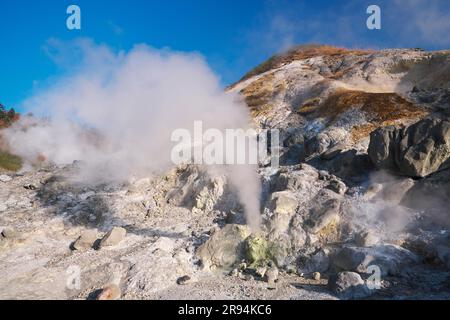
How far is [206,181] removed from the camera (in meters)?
15.2

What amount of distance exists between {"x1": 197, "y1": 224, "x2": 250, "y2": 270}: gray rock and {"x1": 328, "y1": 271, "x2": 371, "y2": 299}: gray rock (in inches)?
114

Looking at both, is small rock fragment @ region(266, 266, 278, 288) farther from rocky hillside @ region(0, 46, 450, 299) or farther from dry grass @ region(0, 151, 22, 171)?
dry grass @ region(0, 151, 22, 171)

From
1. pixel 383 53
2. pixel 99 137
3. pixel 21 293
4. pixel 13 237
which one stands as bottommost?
pixel 21 293

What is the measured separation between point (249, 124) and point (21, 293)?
14.5m

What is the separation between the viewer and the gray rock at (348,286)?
8.44m

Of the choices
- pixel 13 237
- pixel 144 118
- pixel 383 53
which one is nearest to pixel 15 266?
pixel 13 237

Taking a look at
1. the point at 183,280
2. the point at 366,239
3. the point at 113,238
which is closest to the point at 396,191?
the point at 366,239

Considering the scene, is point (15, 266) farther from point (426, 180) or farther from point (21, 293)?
point (426, 180)

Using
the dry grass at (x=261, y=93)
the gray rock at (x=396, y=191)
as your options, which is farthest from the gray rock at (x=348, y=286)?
the dry grass at (x=261, y=93)

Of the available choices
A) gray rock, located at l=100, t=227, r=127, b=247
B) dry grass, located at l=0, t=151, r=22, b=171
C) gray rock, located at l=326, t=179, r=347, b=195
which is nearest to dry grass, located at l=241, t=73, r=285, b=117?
gray rock, located at l=326, t=179, r=347, b=195

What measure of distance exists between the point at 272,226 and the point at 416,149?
524cm

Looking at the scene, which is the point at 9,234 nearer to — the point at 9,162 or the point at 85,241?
the point at 85,241

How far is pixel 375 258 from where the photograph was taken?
9281 mm

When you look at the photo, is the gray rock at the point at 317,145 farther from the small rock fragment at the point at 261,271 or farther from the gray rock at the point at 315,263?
the small rock fragment at the point at 261,271
